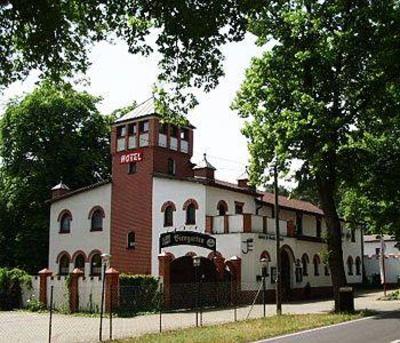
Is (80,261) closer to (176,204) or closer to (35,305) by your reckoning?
(176,204)

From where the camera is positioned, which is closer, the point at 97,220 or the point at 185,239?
the point at 185,239

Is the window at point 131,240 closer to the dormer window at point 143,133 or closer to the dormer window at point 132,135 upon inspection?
the dormer window at point 132,135

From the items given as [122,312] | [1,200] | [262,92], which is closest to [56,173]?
[1,200]

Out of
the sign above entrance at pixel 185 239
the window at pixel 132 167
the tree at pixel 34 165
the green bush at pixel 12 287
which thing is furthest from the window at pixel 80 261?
the sign above entrance at pixel 185 239

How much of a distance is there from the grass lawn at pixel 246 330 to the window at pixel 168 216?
1673cm

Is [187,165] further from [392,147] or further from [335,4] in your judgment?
[335,4]

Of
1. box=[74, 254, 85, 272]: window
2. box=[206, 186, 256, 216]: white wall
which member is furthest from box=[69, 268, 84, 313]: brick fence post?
box=[74, 254, 85, 272]: window

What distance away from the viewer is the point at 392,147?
32125 millimetres

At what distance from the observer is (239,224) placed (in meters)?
36.1

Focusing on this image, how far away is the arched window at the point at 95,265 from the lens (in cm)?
4206

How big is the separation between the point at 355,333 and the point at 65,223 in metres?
31.1

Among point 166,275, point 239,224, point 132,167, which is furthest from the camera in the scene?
point 132,167

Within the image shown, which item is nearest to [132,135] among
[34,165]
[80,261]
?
[80,261]

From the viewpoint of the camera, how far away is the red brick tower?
132ft
